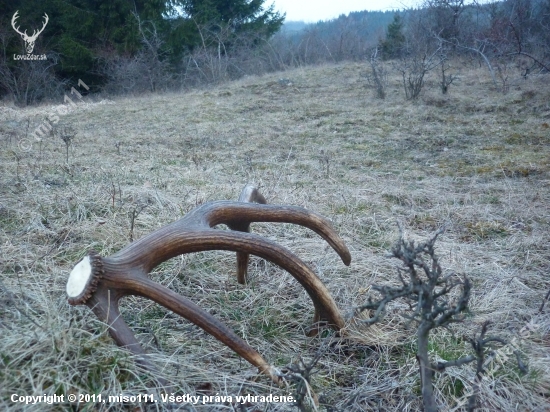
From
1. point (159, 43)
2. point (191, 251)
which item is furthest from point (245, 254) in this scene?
point (159, 43)

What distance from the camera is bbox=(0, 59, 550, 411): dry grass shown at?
1.74m

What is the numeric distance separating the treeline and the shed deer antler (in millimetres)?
13933

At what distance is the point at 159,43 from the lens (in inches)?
707

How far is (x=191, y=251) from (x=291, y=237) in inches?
59.0

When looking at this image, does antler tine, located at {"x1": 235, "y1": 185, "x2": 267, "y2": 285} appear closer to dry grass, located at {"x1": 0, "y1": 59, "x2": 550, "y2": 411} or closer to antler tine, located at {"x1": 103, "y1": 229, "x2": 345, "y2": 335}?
dry grass, located at {"x1": 0, "y1": 59, "x2": 550, "y2": 411}

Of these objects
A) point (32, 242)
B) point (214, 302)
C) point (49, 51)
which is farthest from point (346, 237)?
point (49, 51)

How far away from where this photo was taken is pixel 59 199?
144 inches

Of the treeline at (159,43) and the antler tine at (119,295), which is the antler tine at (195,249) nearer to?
the antler tine at (119,295)

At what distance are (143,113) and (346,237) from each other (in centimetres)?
763

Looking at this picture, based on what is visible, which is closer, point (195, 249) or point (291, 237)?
point (195, 249)

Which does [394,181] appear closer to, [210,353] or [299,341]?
[299,341]

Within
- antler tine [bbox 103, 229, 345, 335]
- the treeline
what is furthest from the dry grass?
the treeline

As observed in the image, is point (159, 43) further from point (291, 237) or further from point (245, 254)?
point (245, 254)

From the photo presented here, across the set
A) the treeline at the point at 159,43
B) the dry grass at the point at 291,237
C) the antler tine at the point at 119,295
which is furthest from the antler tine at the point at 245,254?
the treeline at the point at 159,43
